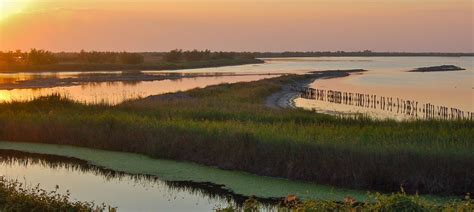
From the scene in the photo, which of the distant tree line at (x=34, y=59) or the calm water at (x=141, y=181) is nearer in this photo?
the calm water at (x=141, y=181)

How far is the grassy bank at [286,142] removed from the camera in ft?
53.8

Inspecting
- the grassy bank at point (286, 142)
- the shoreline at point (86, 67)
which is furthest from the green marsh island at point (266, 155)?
the shoreline at point (86, 67)

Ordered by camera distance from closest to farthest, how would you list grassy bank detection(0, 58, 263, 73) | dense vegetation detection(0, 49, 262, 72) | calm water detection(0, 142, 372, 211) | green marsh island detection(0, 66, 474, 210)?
calm water detection(0, 142, 372, 211) < green marsh island detection(0, 66, 474, 210) < grassy bank detection(0, 58, 263, 73) < dense vegetation detection(0, 49, 262, 72)

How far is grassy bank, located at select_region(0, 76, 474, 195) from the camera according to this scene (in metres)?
16.4

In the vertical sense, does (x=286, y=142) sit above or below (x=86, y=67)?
above

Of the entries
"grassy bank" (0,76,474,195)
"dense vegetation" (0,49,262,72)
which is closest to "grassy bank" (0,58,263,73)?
"dense vegetation" (0,49,262,72)

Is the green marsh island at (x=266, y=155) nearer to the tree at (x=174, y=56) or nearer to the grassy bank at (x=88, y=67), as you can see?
the grassy bank at (x=88, y=67)

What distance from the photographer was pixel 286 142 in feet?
60.5

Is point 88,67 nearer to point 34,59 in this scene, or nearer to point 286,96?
point 34,59

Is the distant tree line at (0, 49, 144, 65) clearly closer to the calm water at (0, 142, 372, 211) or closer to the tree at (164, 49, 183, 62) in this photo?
the tree at (164, 49, 183, 62)

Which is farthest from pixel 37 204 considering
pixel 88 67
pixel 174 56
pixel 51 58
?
pixel 174 56

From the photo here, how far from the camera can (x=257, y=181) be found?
57.0ft

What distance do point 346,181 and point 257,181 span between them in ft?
8.02

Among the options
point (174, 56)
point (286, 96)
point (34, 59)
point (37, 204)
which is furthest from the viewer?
point (174, 56)
